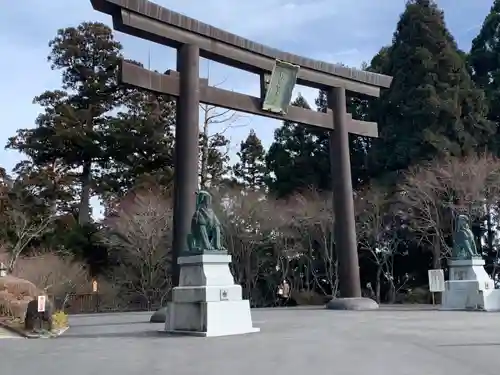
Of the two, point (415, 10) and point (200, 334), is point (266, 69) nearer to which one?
point (200, 334)

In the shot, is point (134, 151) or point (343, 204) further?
point (134, 151)

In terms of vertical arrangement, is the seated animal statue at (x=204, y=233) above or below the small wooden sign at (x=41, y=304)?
above

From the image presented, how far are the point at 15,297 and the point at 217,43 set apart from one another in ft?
30.7

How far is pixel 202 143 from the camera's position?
29.9 m

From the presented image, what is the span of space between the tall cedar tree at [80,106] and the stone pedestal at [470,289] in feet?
62.6

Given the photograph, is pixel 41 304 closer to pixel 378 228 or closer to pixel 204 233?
pixel 204 233

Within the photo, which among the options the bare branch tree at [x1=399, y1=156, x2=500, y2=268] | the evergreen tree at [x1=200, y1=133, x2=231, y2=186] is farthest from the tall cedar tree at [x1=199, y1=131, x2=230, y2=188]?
the bare branch tree at [x1=399, y1=156, x2=500, y2=268]

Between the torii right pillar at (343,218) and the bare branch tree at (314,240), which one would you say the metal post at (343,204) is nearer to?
the torii right pillar at (343,218)

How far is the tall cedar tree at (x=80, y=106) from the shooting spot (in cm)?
2912

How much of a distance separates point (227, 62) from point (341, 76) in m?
4.40

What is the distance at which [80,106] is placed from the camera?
30953 mm

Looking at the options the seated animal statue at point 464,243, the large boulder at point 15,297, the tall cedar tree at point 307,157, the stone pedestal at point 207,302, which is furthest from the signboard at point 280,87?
the tall cedar tree at point 307,157

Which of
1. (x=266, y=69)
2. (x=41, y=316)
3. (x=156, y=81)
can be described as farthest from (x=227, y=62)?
(x=41, y=316)

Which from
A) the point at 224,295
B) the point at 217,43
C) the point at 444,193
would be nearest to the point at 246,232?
the point at 444,193
